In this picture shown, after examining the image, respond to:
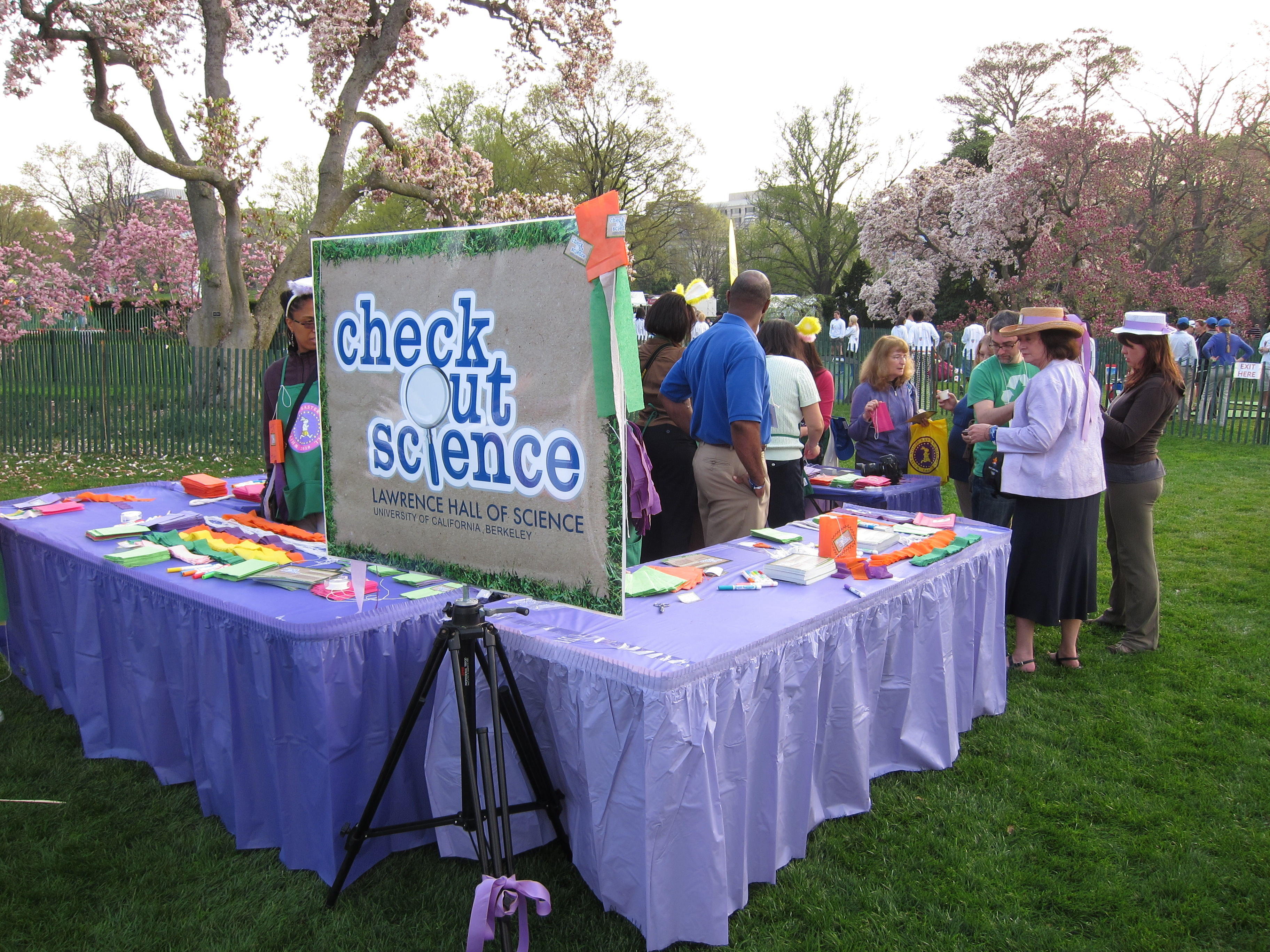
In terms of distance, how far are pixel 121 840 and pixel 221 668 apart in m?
0.70

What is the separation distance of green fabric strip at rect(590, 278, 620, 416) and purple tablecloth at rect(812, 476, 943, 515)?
306 cm

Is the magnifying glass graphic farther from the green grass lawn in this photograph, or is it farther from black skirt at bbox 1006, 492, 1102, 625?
black skirt at bbox 1006, 492, 1102, 625

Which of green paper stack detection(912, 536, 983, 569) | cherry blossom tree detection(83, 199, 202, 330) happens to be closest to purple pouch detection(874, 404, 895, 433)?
green paper stack detection(912, 536, 983, 569)

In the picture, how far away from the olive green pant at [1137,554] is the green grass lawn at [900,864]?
2.03ft

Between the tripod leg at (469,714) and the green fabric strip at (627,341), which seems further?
the tripod leg at (469,714)

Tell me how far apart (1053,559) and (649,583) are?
2271mm

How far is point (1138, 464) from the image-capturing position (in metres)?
4.34

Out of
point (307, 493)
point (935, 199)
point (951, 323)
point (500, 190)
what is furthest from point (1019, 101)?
point (307, 493)

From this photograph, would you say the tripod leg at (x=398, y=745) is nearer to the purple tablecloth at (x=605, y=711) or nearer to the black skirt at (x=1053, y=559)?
the purple tablecloth at (x=605, y=711)

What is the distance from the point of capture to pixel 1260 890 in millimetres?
2553

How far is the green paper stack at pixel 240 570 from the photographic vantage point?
2.90 m

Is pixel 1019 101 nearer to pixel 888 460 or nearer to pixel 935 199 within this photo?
pixel 935 199

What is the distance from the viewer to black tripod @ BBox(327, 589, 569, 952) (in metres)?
1.96

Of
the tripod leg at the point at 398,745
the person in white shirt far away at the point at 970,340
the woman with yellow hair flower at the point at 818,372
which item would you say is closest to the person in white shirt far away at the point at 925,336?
the person in white shirt far away at the point at 970,340
